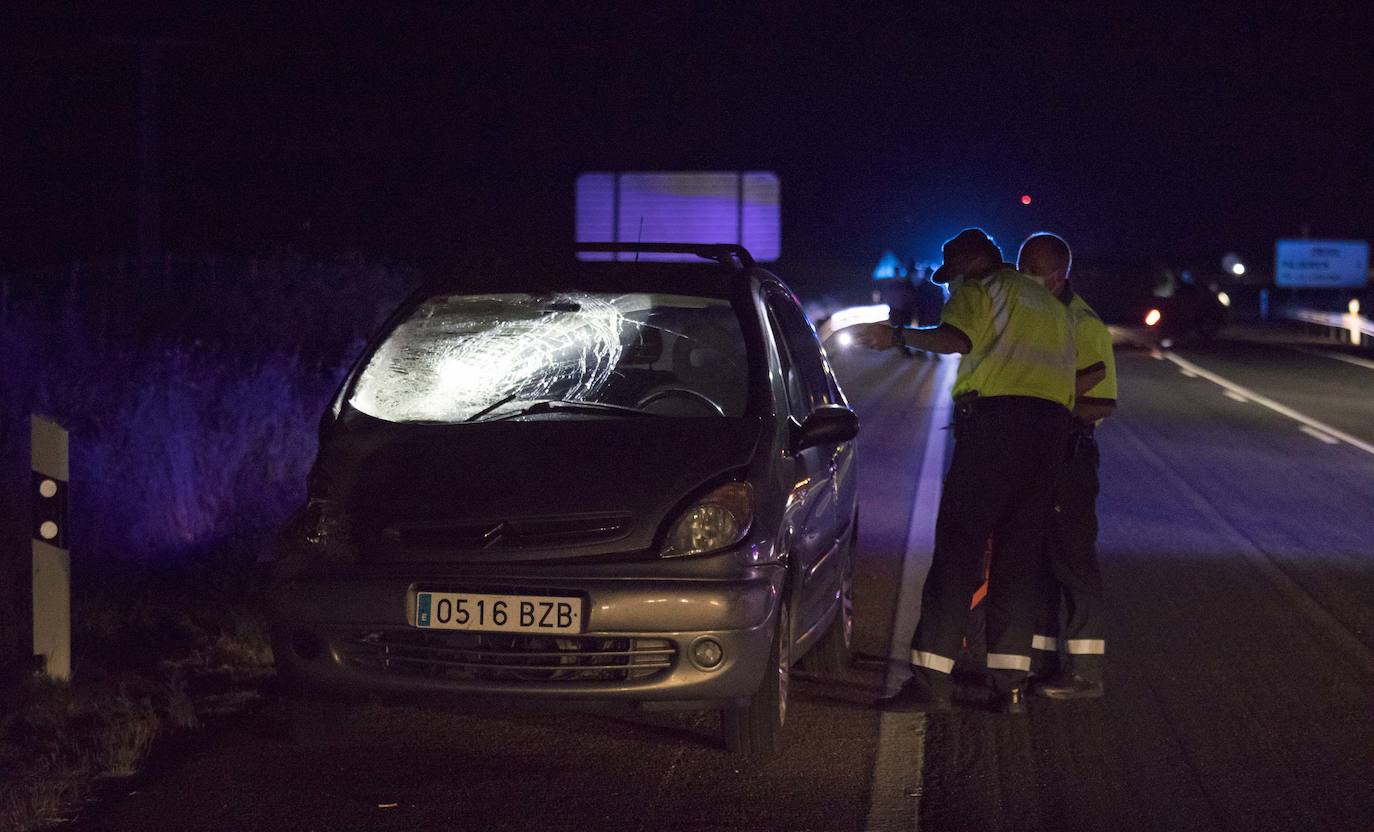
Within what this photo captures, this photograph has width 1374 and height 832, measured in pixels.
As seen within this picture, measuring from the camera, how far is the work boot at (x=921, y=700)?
642 cm

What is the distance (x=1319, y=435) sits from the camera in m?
17.8

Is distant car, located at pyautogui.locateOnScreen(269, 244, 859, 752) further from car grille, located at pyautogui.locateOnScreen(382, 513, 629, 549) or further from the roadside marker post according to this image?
the roadside marker post

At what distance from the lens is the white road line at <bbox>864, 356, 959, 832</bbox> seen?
5297 millimetres

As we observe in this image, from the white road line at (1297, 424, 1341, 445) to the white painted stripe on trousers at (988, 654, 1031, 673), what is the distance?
1165cm

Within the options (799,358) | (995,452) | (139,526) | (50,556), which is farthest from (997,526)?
(139,526)

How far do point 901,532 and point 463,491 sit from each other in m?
5.80

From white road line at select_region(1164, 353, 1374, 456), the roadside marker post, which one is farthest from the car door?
white road line at select_region(1164, 353, 1374, 456)

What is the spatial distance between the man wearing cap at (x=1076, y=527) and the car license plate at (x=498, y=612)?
221cm

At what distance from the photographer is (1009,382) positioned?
254 inches

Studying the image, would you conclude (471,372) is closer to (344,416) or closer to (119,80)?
(344,416)

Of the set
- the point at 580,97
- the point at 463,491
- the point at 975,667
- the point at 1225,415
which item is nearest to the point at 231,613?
the point at 463,491

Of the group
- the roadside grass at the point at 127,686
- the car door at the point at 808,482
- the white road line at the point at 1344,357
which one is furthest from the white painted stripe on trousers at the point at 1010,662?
the white road line at the point at 1344,357

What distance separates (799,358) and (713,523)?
1.57m

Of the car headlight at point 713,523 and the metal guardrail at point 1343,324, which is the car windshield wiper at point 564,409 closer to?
the car headlight at point 713,523
